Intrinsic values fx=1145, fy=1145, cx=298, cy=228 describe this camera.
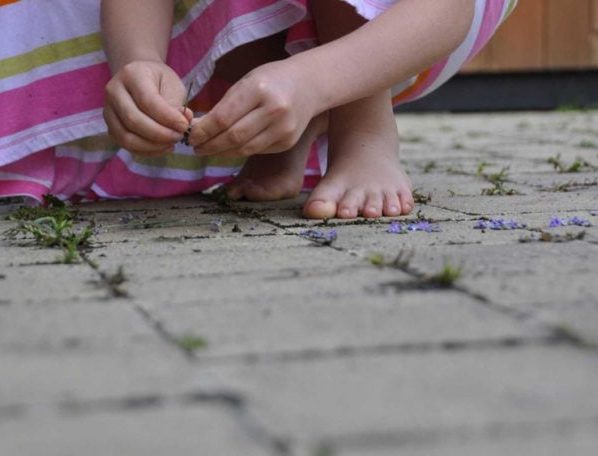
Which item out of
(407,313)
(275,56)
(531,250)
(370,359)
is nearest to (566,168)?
(275,56)

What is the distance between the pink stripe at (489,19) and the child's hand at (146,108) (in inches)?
24.7

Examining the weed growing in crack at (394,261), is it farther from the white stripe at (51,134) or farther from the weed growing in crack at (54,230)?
the white stripe at (51,134)

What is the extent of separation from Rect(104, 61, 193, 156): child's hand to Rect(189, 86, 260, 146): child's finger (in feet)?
0.10

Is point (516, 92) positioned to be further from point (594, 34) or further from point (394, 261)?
point (394, 261)

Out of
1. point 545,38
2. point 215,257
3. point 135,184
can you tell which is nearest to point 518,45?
point 545,38

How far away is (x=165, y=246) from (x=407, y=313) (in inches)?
21.7

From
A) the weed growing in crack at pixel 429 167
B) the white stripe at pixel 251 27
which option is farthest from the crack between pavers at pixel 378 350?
the weed growing in crack at pixel 429 167

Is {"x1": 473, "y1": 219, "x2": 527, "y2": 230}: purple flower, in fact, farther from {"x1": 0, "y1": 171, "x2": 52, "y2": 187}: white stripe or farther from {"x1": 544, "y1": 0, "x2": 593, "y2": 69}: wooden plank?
{"x1": 544, "y1": 0, "x2": 593, "y2": 69}: wooden plank

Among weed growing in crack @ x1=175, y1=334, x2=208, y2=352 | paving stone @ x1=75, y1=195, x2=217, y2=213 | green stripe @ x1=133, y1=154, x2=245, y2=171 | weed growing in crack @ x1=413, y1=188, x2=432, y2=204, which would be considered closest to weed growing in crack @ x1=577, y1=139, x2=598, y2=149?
weed growing in crack @ x1=413, y1=188, x2=432, y2=204

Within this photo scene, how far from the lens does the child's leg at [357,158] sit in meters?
1.84

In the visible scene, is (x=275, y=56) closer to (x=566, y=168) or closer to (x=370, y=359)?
(x=566, y=168)

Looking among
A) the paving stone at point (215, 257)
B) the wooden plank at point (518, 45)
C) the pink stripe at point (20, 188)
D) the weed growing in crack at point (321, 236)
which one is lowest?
the paving stone at point (215, 257)

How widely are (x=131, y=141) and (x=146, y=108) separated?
0.07 metres

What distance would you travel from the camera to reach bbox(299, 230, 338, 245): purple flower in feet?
5.13
